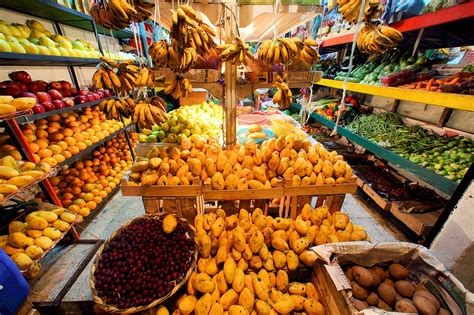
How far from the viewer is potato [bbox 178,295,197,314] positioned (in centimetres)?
122

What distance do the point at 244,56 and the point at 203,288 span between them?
1.55 metres

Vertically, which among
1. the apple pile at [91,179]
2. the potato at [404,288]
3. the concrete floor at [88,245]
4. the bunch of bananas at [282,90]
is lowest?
the concrete floor at [88,245]

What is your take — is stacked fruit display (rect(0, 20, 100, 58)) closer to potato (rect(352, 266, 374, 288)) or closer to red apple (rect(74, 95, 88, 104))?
red apple (rect(74, 95, 88, 104))

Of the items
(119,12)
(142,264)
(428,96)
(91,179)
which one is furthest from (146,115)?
(428,96)

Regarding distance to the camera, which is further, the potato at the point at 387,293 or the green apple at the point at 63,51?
the green apple at the point at 63,51

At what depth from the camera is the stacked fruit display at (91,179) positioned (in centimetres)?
264

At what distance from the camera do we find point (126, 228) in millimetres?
1578

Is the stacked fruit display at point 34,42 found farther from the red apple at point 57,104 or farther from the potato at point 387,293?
the potato at point 387,293

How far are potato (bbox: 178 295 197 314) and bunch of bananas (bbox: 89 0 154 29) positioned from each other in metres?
1.84

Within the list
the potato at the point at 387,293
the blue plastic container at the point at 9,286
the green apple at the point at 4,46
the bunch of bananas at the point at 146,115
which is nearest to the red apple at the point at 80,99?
the green apple at the point at 4,46

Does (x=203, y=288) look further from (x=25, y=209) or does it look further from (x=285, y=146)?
(x=25, y=209)

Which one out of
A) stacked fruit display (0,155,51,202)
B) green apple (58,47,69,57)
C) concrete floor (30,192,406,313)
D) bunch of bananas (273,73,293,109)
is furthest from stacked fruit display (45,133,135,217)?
bunch of bananas (273,73,293,109)

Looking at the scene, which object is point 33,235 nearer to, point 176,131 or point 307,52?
point 176,131

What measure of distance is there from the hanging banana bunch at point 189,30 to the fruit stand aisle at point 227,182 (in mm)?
14
